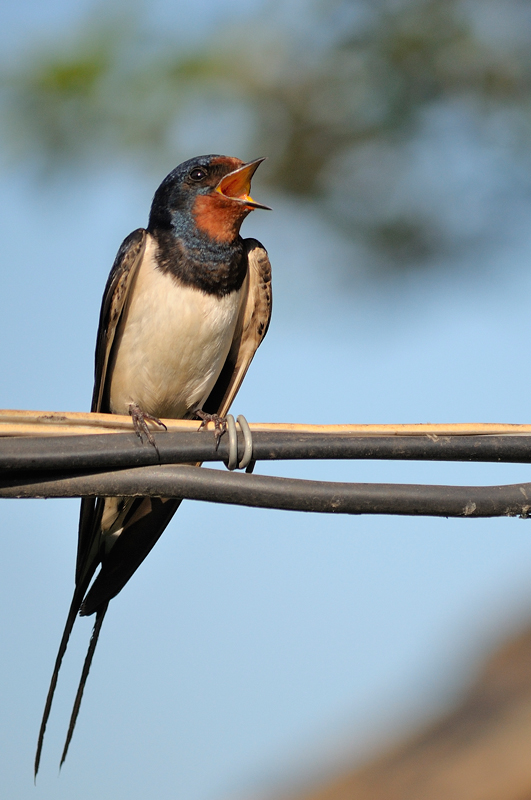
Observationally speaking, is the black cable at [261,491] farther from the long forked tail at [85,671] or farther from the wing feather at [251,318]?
the wing feather at [251,318]

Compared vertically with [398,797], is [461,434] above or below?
above

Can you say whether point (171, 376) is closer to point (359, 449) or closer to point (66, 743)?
point (66, 743)

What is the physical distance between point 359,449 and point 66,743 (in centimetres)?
110

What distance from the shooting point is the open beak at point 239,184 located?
3100mm

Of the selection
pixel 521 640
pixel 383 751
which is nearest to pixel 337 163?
pixel 521 640

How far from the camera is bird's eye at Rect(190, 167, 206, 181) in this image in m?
3.20

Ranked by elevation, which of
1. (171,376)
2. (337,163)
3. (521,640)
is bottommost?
(521,640)

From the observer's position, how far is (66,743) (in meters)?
2.06

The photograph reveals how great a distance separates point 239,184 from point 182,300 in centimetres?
54

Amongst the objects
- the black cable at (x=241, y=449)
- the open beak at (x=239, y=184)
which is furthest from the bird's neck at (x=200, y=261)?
the black cable at (x=241, y=449)

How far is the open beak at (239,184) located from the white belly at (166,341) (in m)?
0.32

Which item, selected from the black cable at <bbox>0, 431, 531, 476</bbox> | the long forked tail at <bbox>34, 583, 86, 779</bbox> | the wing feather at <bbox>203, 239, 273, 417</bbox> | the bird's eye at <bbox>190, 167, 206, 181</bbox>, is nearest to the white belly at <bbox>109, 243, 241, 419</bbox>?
the wing feather at <bbox>203, 239, 273, 417</bbox>

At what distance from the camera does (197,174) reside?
3205mm

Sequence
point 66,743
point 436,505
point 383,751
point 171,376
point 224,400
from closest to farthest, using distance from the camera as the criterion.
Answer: point 436,505, point 66,743, point 171,376, point 224,400, point 383,751
